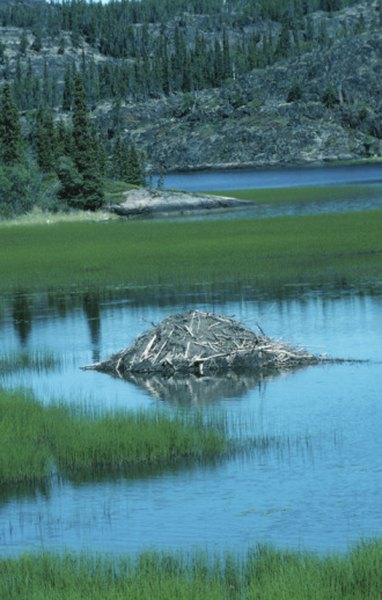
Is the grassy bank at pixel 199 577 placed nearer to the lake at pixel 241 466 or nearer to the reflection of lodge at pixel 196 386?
the lake at pixel 241 466

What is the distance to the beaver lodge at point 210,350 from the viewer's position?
2955 centimetres

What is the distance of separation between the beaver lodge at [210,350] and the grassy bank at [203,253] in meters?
18.2

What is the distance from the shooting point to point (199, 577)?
14.3 metres

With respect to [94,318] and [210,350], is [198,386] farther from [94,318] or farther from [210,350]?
[94,318]

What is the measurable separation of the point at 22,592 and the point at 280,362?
54.5 feet

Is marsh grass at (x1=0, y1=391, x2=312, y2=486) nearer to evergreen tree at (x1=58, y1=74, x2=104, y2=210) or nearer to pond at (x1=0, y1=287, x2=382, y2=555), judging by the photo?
pond at (x1=0, y1=287, x2=382, y2=555)

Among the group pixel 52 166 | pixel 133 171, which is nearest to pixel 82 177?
pixel 52 166

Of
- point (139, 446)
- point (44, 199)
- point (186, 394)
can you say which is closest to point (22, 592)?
point (139, 446)

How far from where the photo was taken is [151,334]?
3008 centimetres

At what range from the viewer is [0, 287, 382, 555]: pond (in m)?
17.4

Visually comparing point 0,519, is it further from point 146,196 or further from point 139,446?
point 146,196

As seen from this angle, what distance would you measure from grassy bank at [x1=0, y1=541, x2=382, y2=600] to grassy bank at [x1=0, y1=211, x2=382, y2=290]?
33.6 meters

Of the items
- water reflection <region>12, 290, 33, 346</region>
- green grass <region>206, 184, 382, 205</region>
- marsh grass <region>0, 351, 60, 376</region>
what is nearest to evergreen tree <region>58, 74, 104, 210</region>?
green grass <region>206, 184, 382, 205</region>

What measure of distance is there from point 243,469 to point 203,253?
4304 centimetres
